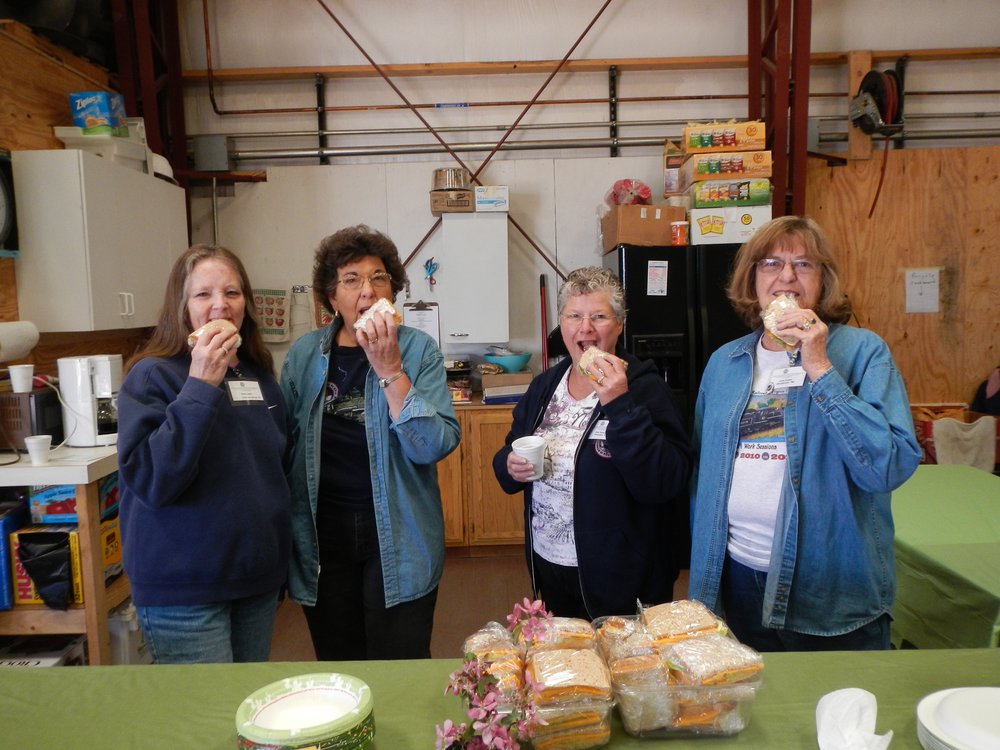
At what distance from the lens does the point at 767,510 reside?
1.49 m

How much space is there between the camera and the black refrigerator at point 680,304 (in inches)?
149

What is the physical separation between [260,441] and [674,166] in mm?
3459

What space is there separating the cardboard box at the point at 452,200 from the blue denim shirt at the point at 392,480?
8.83ft

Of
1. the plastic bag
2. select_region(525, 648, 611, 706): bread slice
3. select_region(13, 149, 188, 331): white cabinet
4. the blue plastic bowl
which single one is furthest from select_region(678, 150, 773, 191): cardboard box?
select_region(525, 648, 611, 706): bread slice

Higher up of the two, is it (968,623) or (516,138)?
(516,138)

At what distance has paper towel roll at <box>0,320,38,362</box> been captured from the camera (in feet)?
8.88

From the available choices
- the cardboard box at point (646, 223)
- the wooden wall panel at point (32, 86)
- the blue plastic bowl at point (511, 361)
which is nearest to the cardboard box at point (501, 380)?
the blue plastic bowl at point (511, 361)

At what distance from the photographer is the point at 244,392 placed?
1561 mm

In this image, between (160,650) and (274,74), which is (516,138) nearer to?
(274,74)

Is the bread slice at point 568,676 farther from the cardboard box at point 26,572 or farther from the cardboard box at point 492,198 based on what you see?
the cardboard box at point 492,198

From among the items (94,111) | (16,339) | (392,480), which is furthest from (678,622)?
(94,111)

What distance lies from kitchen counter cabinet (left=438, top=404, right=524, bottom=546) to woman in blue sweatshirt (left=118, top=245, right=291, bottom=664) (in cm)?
250

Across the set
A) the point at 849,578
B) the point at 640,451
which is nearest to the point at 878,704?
the point at 849,578

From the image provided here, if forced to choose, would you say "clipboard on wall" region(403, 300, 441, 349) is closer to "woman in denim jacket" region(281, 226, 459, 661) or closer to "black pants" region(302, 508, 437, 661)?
"woman in denim jacket" region(281, 226, 459, 661)
